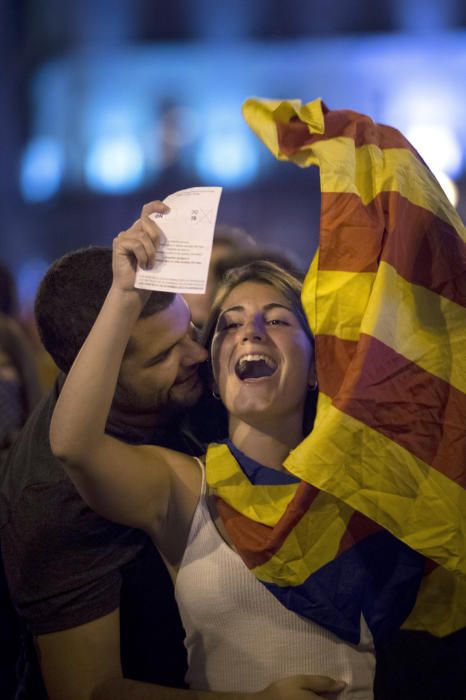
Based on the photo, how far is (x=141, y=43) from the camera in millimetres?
13320

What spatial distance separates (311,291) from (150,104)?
12791 millimetres

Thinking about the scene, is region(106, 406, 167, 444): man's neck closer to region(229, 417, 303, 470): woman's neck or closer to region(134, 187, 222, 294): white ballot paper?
region(229, 417, 303, 470): woman's neck

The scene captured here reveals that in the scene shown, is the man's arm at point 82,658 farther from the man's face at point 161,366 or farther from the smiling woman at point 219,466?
the man's face at point 161,366

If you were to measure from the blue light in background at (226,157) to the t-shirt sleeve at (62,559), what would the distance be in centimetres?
1173

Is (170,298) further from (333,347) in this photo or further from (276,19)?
(276,19)

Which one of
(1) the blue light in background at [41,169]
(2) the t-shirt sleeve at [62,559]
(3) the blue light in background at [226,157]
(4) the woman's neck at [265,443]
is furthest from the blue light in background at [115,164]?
(2) the t-shirt sleeve at [62,559]

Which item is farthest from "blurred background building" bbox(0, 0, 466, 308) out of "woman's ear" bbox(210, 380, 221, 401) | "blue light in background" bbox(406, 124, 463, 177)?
"woman's ear" bbox(210, 380, 221, 401)

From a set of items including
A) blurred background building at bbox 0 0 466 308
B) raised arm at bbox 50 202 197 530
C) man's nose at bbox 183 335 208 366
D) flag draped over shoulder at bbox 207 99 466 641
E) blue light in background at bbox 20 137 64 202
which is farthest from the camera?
blue light in background at bbox 20 137 64 202

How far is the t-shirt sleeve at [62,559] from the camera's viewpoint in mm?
1924

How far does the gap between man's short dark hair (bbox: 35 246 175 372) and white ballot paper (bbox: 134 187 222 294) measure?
236 millimetres

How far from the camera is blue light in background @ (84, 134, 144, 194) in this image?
13672 mm

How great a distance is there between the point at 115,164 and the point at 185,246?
41.1 ft

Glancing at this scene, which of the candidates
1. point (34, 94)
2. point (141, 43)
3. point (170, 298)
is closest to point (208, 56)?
point (141, 43)

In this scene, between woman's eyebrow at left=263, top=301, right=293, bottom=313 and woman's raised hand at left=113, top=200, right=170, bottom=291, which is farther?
woman's eyebrow at left=263, top=301, right=293, bottom=313
